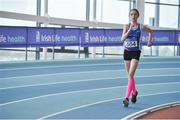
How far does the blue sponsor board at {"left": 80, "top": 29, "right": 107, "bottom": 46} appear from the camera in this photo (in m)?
18.5

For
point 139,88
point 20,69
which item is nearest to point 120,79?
point 139,88

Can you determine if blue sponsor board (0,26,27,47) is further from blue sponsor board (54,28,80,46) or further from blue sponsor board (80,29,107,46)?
blue sponsor board (80,29,107,46)

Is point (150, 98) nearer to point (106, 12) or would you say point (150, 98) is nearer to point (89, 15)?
point (89, 15)

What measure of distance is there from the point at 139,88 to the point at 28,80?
118 inches

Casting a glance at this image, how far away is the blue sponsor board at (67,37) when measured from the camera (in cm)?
1756

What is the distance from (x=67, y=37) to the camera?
17828 mm

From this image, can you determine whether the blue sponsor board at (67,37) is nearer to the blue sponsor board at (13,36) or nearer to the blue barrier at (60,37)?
the blue barrier at (60,37)

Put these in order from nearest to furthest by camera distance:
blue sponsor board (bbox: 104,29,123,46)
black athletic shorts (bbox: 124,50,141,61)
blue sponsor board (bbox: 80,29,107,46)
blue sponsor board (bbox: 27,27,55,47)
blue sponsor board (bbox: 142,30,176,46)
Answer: black athletic shorts (bbox: 124,50,141,61)
blue sponsor board (bbox: 27,27,55,47)
blue sponsor board (bbox: 80,29,107,46)
blue sponsor board (bbox: 104,29,123,46)
blue sponsor board (bbox: 142,30,176,46)

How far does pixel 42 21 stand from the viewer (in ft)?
65.6

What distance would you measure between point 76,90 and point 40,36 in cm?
764

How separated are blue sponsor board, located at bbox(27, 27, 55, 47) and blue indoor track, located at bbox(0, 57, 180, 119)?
1.74m

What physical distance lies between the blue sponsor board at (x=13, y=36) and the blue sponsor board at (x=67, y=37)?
5.70 ft

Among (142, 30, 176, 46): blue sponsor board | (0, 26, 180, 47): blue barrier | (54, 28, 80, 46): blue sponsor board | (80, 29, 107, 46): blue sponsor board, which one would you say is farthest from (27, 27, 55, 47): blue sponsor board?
(142, 30, 176, 46): blue sponsor board

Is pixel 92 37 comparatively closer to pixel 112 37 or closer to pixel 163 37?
pixel 112 37
